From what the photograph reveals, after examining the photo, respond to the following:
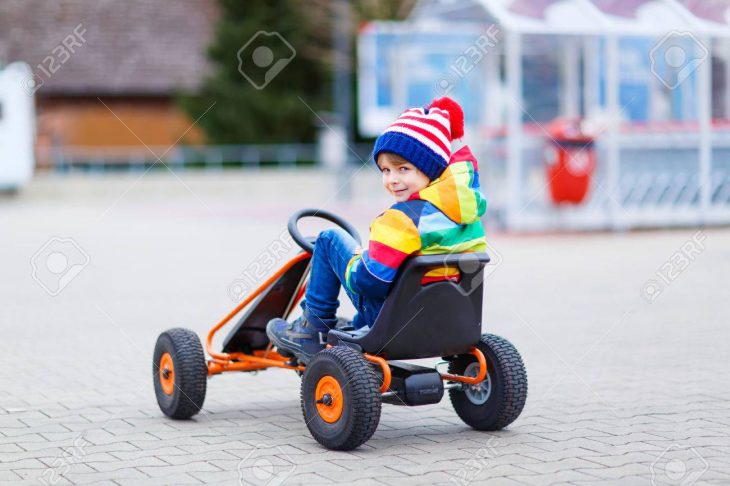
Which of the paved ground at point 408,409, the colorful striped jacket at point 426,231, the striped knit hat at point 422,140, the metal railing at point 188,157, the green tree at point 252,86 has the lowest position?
the paved ground at point 408,409

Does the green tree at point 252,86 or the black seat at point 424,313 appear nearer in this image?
the black seat at point 424,313

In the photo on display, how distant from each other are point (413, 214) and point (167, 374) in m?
1.59

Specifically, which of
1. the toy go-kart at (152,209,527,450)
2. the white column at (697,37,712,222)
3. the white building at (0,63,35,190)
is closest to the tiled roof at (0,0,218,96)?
the white building at (0,63,35,190)

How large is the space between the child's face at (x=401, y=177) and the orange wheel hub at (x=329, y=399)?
0.82m

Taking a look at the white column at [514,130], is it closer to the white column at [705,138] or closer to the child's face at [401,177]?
the white column at [705,138]

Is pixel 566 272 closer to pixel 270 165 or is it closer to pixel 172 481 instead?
pixel 172 481

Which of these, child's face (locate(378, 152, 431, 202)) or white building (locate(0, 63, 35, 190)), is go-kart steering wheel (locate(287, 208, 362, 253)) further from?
white building (locate(0, 63, 35, 190))

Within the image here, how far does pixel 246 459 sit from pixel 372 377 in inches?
23.3

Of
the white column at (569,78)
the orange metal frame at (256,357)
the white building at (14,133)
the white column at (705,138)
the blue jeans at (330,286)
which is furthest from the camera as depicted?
the white building at (14,133)

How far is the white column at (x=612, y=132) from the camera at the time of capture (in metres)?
16.5

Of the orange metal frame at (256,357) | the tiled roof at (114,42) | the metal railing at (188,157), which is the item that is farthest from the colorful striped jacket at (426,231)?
the tiled roof at (114,42)

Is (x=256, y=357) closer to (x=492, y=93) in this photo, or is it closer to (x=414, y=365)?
(x=414, y=365)

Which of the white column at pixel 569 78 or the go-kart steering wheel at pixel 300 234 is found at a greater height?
the white column at pixel 569 78

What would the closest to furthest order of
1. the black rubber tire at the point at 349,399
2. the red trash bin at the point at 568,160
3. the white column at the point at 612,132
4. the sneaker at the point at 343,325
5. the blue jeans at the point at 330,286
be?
1. the black rubber tire at the point at 349,399
2. the blue jeans at the point at 330,286
3. the sneaker at the point at 343,325
4. the red trash bin at the point at 568,160
5. the white column at the point at 612,132
